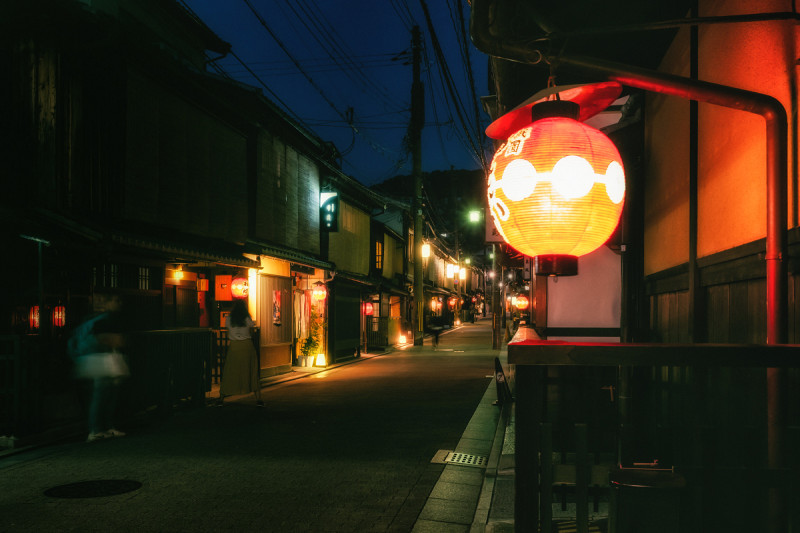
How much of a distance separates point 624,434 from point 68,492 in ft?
22.1

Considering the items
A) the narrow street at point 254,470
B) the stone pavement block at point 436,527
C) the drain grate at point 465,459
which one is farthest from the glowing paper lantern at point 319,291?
the stone pavement block at point 436,527

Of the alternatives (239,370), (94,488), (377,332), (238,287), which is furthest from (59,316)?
(377,332)

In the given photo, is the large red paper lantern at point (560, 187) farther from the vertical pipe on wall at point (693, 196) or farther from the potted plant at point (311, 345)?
the potted plant at point (311, 345)

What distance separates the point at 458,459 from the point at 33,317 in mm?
8508

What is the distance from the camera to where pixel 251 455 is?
941 centimetres

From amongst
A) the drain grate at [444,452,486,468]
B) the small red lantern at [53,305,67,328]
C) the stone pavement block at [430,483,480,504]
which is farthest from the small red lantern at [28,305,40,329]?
the stone pavement block at [430,483,480,504]

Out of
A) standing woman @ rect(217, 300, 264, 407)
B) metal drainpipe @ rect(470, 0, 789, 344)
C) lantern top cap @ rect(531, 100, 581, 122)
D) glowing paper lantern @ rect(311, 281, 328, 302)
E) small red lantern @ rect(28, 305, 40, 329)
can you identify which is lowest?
standing woman @ rect(217, 300, 264, 407)

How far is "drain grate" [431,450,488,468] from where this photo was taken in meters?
9.10

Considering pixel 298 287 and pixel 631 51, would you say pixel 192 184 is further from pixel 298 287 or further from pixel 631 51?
pixel 631 51

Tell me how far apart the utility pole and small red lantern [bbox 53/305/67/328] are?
22585 millimetres

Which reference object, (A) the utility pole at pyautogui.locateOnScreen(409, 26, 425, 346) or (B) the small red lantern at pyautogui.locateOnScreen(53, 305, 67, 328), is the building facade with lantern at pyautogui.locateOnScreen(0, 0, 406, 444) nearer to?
(B) the small red lantern at pyautogui.locateOnScreen(53, 305, 67, 328)

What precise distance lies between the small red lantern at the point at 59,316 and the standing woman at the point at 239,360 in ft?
10.8

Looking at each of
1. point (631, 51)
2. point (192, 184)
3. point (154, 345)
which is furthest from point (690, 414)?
point (192, 184)

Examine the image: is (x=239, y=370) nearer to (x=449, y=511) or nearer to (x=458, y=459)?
(x=458, y=459)
